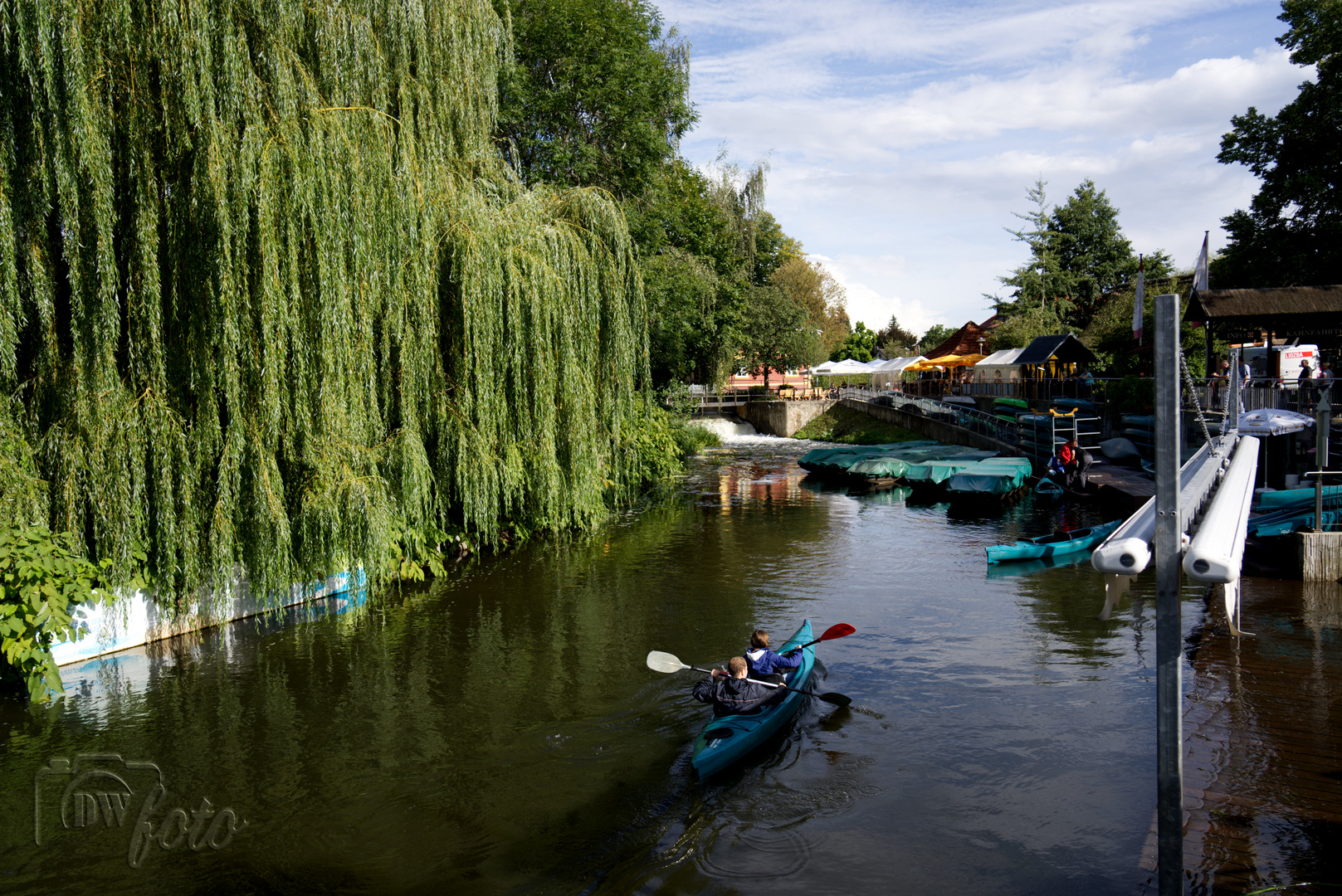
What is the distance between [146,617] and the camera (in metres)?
10.9

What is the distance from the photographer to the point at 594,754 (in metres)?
8.43

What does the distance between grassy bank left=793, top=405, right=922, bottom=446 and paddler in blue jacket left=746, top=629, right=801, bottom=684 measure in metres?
32.5

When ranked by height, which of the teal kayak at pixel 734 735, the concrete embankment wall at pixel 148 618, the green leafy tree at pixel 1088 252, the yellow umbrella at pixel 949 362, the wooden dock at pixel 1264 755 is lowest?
the wooden dock at pixel 1264 755

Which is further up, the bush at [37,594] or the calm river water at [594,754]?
the bush at [37,594]

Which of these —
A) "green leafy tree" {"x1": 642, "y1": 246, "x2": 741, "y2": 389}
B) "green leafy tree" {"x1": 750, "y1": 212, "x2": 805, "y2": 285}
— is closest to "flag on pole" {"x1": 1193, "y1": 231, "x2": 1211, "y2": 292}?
"green leafy tree" {"x1": 642, "y1": 246, "x2": 741, "y2": 389}

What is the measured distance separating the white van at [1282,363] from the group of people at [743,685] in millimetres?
16837

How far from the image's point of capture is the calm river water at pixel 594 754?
6449 millimetres

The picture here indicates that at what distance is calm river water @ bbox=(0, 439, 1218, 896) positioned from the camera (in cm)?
645

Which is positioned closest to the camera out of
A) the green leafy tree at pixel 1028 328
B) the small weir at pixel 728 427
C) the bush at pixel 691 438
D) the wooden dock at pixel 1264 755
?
the wooden dock at pixel 1264 755

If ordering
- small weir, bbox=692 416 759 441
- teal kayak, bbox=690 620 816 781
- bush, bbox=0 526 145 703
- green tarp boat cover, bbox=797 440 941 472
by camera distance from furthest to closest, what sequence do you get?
small weir, bbox=692 416 759 441 < green tarp boat cover, bbox=797 440 941 472 < bush, bbox=0 526 145 703 < teal kayak, bbox=690 620 816 781

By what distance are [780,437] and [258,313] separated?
134 feet

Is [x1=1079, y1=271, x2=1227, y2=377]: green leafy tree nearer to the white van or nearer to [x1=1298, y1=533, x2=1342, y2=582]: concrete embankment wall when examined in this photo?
the white van

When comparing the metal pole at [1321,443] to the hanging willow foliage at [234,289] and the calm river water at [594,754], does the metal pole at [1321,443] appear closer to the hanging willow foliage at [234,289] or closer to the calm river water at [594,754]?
the calm river water at [594,754]

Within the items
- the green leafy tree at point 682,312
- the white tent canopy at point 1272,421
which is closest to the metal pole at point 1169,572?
the white tent canopy at point 1272,421
